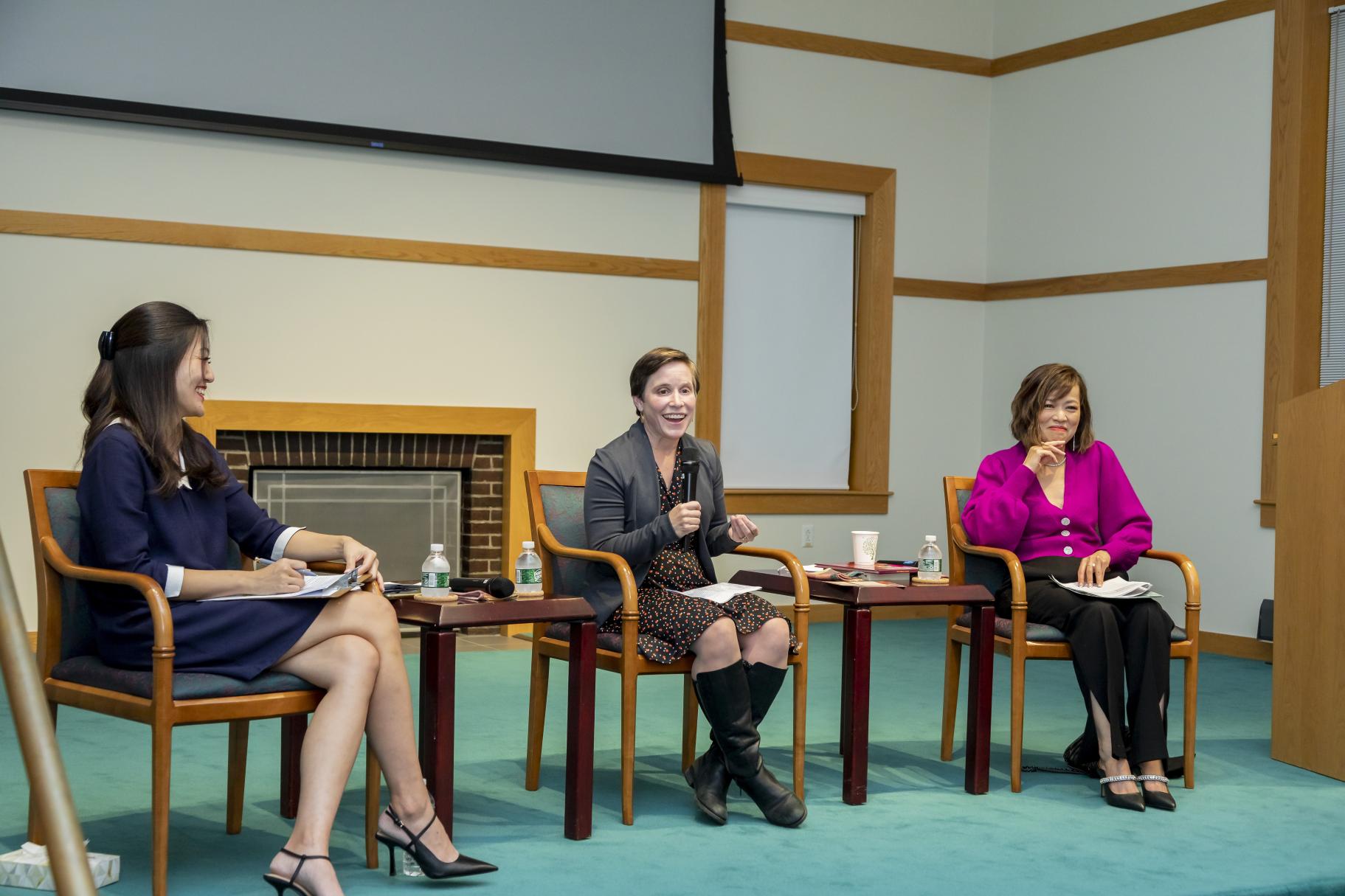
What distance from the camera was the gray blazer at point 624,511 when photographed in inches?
135

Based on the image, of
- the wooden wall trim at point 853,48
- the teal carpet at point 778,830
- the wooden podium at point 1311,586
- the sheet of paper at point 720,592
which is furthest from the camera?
the wooden wall trim at point 853,48

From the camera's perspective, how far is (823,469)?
7.40m

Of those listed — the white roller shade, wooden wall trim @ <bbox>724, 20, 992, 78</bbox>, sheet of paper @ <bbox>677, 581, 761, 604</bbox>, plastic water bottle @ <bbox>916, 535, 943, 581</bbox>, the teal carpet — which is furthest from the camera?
the white roller shade

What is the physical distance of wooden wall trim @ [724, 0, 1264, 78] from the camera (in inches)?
259

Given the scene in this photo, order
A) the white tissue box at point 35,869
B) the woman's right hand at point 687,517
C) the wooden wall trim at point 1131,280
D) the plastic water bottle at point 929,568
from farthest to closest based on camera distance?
the wooden wall trim at point 1131,280 < the plastic water bottle at point 929,568 < the woman's right hand at point 687,517 < the white tissue box at point 35,869

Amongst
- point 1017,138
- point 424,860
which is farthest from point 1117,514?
point 1017,138

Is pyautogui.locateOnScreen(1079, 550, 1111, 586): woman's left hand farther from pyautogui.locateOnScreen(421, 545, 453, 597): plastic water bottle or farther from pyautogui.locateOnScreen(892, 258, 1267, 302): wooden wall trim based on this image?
pyautogui.locateOnScreen(892, 258, 1267, 302): wooden wall trim

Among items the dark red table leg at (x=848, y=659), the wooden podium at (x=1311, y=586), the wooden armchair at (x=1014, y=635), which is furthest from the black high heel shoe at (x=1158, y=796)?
Answer: the dark red table leg at (x=848, y=659)

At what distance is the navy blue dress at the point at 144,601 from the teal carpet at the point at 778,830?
0.45 meters

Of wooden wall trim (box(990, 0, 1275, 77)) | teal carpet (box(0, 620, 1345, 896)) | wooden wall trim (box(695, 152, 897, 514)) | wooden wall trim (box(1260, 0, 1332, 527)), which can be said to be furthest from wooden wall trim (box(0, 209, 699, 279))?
wooden wall trim (box(1260, 0, 1332, 527))

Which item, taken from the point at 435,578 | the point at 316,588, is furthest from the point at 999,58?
the point at 316,588

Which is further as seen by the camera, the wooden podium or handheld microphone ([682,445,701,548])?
the wooden podium

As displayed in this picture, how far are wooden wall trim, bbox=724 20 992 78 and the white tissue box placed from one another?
199 inches

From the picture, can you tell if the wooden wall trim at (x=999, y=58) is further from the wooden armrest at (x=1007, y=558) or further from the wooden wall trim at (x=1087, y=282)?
the wooden armrest at (x=1007, y=558)
